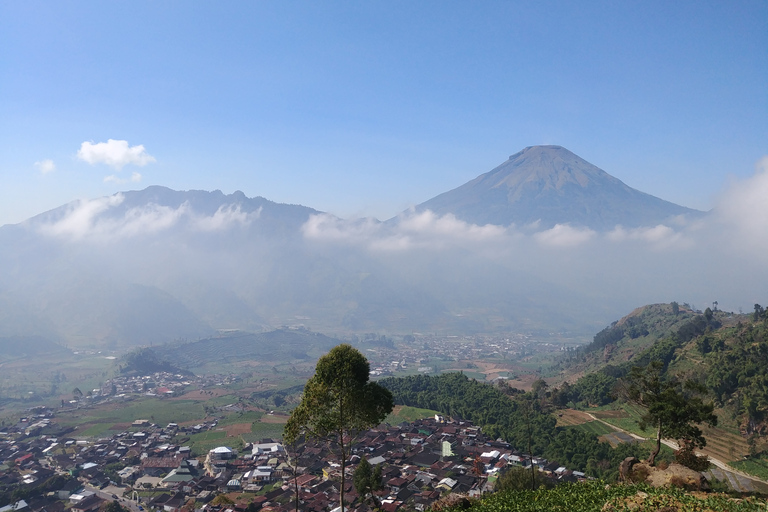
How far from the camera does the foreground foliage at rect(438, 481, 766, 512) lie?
13.0m

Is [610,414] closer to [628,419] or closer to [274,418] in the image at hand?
[628,419]

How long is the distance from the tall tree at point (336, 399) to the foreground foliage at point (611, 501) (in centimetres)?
486

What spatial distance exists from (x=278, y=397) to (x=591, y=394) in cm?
5675

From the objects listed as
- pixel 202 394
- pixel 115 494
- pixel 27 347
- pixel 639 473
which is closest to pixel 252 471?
pixel 115 494

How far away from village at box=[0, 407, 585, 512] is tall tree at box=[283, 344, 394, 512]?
1595cm

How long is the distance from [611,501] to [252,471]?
38.8 metres

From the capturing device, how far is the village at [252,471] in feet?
118

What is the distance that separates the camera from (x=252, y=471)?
45062mm

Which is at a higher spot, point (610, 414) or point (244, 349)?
point (610, 414)

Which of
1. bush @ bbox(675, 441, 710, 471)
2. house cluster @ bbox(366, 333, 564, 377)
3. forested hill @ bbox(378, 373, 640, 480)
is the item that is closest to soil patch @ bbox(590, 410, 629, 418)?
forested hill @ bbox(378, 373, 640, 480)

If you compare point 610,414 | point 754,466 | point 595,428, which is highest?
point 754,466

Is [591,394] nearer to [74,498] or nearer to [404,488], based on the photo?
[404,488]

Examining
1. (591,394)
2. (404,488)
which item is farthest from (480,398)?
(404,488)

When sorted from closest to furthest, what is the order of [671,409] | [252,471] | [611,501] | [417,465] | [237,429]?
[611,501]
[671,409]
[417,465]
[252,471]
[237,429]
